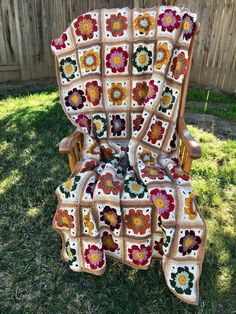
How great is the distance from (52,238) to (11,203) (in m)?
0.56

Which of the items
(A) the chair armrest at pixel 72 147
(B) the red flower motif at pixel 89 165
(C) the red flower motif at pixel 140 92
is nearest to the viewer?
(A) the chair armrest at pixel 72 147

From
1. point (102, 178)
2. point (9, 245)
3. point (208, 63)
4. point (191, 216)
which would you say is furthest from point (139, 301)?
point (208, 63)

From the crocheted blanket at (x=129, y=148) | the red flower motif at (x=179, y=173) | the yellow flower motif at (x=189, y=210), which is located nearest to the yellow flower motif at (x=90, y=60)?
the crocheted blanket at (x=129, y=148)

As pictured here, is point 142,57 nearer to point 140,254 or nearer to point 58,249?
point 140,254

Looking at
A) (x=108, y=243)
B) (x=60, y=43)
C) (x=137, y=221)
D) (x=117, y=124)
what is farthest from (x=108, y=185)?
(x=60, y=43)

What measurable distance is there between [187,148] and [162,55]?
74 centimetres

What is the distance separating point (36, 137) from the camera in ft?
12.2

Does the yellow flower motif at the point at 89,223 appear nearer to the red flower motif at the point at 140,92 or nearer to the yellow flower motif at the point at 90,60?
the red flower motif at the point at 140,92

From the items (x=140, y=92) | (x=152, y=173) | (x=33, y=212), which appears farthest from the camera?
(x=33, y=212)

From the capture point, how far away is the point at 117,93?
8.34 ft

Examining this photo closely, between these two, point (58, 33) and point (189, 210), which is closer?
point (189, 210)

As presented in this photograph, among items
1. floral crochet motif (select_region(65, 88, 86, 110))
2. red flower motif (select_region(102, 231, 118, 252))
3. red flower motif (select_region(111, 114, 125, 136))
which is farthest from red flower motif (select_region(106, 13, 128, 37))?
red flower motif (select_region(102, 231, 118, 252))

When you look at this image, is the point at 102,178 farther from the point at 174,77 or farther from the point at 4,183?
the point at 4,183

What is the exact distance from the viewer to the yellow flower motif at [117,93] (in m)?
2.53
